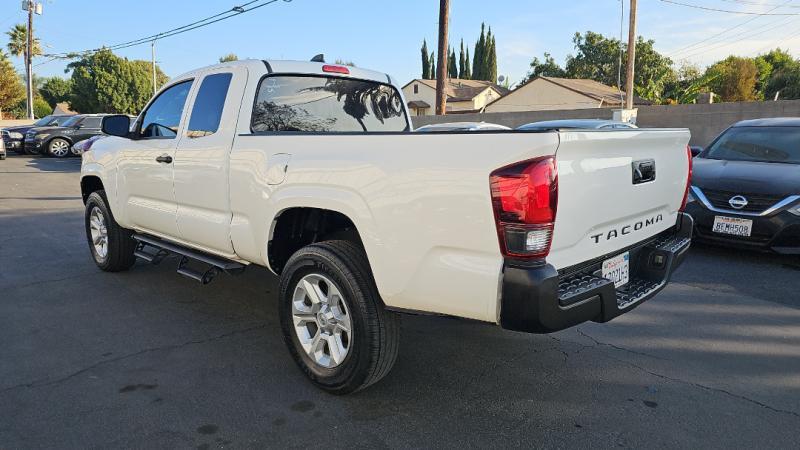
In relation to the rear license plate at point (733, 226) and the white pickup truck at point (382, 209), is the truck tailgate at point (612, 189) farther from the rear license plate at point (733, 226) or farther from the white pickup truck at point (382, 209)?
the rear license plate at point (733, 226)

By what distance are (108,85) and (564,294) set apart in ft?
180

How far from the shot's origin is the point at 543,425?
9.41ft

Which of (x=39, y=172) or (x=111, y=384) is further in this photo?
(x=39, y=172)

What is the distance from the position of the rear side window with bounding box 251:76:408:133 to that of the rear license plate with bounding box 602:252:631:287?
1714 millimetres

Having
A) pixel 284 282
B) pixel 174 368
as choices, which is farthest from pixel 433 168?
pixel 174 368

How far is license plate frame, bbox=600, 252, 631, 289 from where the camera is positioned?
2953 mm

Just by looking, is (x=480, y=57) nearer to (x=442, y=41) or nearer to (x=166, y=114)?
(x=442, y=41)

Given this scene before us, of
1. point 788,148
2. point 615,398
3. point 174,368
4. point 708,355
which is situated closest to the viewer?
point 615,398

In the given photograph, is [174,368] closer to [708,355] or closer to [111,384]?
[111,384]

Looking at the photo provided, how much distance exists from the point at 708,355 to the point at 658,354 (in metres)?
0.33

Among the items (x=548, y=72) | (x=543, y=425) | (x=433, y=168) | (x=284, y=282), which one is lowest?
(x=543, y=425)

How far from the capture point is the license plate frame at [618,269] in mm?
2953

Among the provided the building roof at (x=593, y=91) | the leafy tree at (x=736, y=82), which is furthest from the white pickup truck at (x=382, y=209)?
the leafy tree at (x=736, y=82)

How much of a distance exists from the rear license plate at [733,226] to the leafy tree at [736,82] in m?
56.5
